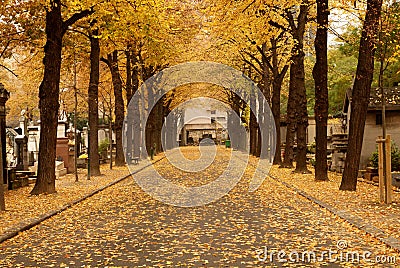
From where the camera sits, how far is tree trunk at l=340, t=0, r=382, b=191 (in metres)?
17.8

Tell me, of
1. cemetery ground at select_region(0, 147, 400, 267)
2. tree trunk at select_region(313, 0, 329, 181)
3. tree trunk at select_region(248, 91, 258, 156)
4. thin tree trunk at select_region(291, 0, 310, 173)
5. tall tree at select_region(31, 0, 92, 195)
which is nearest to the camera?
cemetery ground at select_region(0, 147, 400, 267)

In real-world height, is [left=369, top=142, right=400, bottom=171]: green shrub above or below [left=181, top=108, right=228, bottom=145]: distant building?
below

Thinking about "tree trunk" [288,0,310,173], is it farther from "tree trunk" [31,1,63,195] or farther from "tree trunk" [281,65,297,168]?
"tree trunk" [31,1,63,195]

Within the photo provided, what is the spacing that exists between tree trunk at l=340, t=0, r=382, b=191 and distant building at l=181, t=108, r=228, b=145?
102 m

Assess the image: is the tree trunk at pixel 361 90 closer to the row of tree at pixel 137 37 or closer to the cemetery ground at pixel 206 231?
the row of tree at pixel 137 37

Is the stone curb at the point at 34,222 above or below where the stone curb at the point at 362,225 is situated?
below

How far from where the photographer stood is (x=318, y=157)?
23.6 meters

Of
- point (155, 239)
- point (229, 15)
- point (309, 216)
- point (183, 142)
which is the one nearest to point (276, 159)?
point (229, 15)

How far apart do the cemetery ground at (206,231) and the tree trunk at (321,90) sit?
12.5 feet

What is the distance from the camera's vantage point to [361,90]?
18328 mm

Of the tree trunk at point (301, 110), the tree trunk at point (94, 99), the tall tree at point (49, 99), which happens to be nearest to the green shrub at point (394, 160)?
the tree trunk at point (301, 110)

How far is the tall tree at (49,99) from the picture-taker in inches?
781

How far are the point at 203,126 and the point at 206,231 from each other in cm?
11794

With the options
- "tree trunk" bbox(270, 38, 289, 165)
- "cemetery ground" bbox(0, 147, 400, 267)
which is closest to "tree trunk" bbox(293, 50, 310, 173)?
"tree trunk" bbox(270, 38, 289, 165)
